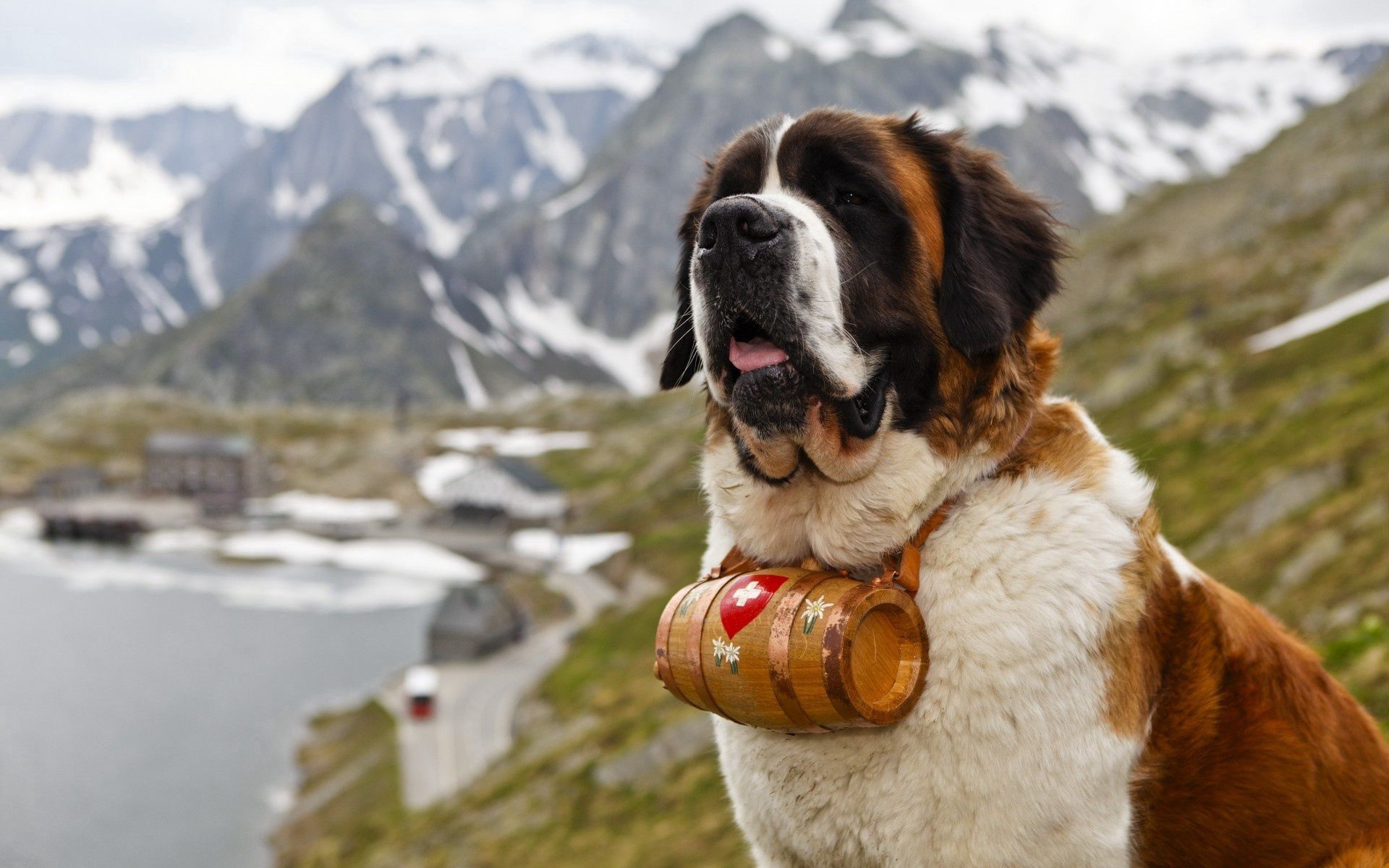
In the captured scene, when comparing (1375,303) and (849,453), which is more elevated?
(849,453)

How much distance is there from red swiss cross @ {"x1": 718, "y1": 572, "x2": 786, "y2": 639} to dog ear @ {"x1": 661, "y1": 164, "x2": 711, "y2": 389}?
53.8 inches

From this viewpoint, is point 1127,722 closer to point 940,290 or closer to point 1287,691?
point 1287,691

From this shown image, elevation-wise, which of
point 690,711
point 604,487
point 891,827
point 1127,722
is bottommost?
point 604,487

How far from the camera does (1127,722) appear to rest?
4.17 meters

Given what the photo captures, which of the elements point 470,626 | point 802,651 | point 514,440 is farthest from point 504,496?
point 802,651

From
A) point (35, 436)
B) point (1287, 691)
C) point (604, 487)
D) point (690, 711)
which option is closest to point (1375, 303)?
point (690, 711)

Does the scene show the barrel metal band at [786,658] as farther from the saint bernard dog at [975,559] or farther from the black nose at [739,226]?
the black nose at [739,226]

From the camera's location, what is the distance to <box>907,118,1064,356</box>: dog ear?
4410mm

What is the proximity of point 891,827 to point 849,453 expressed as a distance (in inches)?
61.3

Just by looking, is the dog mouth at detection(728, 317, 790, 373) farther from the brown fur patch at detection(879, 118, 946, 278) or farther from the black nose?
the brown fur patch at detection(879, 118, 946, 278)

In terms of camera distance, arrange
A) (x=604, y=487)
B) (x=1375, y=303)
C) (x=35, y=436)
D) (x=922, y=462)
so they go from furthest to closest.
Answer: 1. (x=35, y=436)
2. (x=604, y=487)
3. (x=1375, y=303)
4. (x=922, y=462)

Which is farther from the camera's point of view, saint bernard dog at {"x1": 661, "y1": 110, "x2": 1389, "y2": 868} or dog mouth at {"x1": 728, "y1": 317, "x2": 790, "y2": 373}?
dog mouth at {"x1": 728, "y1": 317, "x2": 790, "y2": 373}

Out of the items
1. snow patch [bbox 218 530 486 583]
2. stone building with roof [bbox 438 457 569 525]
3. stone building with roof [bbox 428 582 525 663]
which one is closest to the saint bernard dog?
stone building with roof [bbox 428 582 525 663]

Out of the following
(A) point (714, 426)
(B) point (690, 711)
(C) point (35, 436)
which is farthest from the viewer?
(C) point (35, 436)
